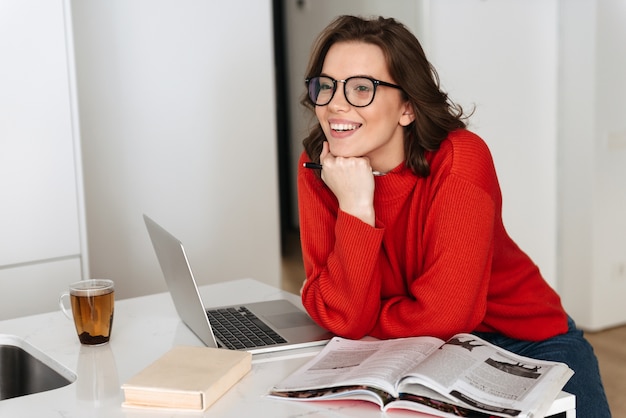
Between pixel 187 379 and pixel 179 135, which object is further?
pixel 179 135

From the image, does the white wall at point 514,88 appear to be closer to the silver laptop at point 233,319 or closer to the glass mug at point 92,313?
the silver laptop at point 233,319

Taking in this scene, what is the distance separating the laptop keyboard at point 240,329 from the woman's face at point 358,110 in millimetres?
419

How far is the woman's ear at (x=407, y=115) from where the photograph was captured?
74.0 inches

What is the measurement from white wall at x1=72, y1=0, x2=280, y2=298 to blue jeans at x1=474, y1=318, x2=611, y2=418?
1843 millimetres

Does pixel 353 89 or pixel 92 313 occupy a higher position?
pixel 353 89

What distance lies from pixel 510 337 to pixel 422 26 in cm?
226

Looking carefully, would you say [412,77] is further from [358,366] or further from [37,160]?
[37,160]

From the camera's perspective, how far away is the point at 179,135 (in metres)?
3.37

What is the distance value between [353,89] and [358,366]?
0.67m

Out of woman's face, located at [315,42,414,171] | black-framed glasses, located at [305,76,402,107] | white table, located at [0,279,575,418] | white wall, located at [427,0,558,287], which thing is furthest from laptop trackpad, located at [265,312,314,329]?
white wall, located at [427,0,558,287]

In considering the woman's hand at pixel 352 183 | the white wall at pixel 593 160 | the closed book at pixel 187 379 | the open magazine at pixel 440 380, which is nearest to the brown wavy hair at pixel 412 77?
the woman's hand at pixel 352 183

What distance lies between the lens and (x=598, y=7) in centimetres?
374

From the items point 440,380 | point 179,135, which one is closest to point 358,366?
point 440,380

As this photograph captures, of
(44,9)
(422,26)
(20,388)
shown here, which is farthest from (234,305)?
(422,26)
